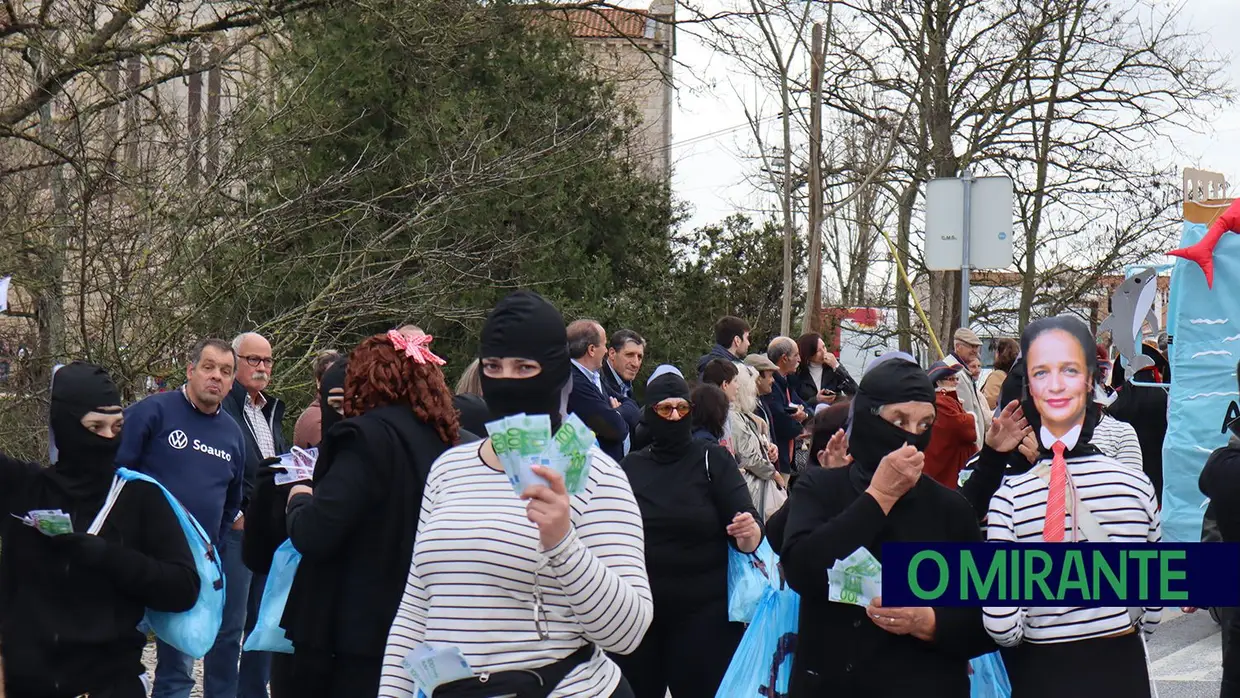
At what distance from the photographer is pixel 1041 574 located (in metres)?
4.10

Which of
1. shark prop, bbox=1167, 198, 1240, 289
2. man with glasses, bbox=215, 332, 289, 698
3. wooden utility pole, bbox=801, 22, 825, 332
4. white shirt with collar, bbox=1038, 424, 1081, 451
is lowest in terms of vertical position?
man with glasses, bbox=215, 332, 289, 698

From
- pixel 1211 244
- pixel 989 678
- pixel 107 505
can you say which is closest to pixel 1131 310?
pixel 1211 244

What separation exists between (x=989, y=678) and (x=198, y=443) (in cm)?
429

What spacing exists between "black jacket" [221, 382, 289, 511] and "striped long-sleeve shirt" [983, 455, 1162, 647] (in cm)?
478

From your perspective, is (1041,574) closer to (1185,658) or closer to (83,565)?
(83,565)

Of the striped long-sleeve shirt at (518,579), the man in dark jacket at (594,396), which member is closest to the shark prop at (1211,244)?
the man in dark jacket at (594,396)

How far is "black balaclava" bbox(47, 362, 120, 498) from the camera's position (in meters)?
4.94

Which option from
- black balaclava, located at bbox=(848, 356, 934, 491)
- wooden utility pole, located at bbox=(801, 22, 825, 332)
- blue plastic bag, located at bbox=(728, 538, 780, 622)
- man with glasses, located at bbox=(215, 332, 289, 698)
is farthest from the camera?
wooden utility pole, located at bbox=(801, 22, 825, 332)

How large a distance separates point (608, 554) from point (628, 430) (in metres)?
5.96

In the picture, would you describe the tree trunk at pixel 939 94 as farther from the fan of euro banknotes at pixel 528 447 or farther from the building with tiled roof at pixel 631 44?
the fan of euro banknotes at pixel 528 447

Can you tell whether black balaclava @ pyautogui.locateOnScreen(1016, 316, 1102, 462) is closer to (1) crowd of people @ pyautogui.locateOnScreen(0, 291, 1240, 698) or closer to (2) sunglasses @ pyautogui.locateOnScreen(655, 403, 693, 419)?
(1) crowd of people @ pyautogui.locateOnScreen(0, 291, 1240, 698)

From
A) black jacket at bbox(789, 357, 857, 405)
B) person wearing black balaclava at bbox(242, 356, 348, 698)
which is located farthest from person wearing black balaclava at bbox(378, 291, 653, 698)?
black jacket at bbox(789, 357, 857, 405)

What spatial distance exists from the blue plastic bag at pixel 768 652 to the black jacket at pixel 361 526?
145 cm

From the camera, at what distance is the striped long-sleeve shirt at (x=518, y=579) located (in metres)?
3.25
